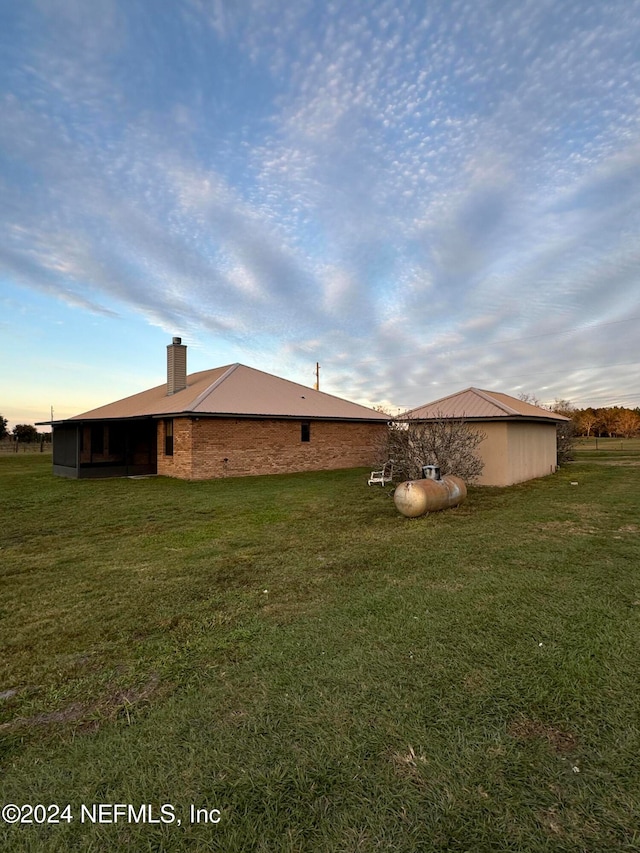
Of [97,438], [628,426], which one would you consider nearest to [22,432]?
[97,438]

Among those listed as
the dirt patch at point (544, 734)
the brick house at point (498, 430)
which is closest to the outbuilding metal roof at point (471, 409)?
the brick house at point (498, 430)

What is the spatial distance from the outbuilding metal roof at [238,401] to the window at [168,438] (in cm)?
70

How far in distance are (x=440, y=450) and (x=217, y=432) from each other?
8690 mm

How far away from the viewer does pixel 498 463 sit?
14.6 m

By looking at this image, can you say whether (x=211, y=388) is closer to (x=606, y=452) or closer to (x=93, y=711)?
(x=93, y=711)

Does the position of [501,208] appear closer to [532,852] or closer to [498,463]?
[498,463]

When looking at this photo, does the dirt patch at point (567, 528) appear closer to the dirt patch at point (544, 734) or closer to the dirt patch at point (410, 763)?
the dirt patch at point (544, 734)

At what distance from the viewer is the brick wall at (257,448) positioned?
53.1ft

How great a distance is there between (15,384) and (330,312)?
19.1 m

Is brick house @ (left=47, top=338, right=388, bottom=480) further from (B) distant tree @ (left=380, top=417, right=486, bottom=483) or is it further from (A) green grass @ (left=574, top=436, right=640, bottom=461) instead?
(A) green grass @ (left=574, top=436, right=640, bottom=461)

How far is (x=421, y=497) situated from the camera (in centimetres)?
880

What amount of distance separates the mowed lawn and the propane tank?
2.18 m

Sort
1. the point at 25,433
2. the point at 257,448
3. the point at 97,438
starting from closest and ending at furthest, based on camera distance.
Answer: the point at 257,448 → the point at 97,438 → the point at 25,433

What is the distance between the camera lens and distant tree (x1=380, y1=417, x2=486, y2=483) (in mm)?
12555
